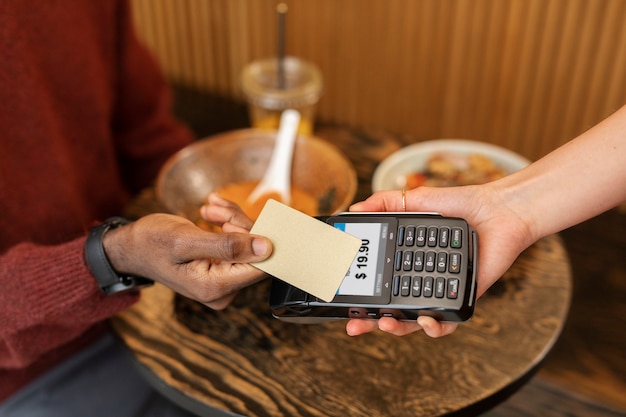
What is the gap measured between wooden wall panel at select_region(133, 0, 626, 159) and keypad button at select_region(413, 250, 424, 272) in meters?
0.58

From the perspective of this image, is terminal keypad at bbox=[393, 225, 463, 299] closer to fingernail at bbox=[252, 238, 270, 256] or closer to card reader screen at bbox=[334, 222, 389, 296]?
card reader screen at bbox=[334, 222, 389, 296]

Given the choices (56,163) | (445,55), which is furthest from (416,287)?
(445,55)

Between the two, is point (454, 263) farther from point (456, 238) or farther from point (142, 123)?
point (142, 123)

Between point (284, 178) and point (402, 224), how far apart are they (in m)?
0.31

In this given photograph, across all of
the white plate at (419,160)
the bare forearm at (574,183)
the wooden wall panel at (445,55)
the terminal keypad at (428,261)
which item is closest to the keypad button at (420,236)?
the terminal keypad at (428,261)

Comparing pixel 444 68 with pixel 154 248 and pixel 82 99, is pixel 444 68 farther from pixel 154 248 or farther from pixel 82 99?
pixel 154 248

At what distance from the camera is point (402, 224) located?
684 mm

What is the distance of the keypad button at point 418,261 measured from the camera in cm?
65

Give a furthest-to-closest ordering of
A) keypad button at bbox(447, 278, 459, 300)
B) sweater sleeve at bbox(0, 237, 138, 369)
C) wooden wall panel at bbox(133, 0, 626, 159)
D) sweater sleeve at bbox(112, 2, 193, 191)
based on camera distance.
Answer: wooden wall panel at bbox(133, 0, 626, 159)
sweater sleeve at bbox(112, 2, 193, 191)
sweater sleeve at bbox(0, 237, 138, 369)
keypad button at bbox(447, 278, 459, 300)

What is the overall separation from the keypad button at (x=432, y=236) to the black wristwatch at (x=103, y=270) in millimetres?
326

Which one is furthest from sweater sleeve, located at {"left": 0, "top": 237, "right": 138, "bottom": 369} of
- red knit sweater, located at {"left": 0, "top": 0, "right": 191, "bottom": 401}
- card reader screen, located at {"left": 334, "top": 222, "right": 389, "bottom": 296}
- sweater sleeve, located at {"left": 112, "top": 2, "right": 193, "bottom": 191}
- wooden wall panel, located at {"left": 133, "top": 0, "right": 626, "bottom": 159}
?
wooden wall panel, located at {"left": 133, "top": 0, "right": 626, "bottom": 159}

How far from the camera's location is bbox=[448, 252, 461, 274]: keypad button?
64 centimetres

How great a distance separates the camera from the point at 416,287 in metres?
0.64

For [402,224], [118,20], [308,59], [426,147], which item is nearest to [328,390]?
[402,224]
